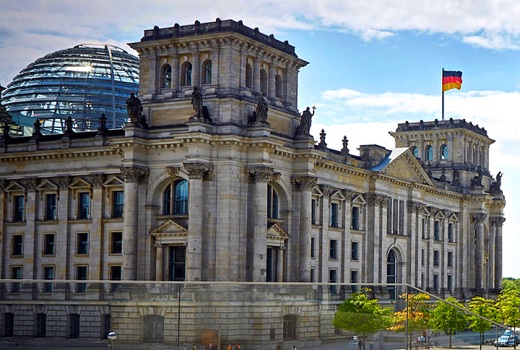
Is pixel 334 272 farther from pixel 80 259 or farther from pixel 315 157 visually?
pixel 80 259

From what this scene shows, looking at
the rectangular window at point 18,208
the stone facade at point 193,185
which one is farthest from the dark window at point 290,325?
the rectangular window at point 18,208

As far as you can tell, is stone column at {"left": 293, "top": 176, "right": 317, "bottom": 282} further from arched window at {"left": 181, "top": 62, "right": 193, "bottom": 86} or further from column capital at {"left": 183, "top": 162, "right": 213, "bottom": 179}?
arched window at {"left": 181, "top": 62, "right": 193, "bottom": 86}

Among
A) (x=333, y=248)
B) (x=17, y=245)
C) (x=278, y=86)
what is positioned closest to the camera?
(x=278, y=86)

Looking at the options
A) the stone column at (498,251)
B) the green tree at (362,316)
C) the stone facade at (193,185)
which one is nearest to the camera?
the green tree at (362,316)

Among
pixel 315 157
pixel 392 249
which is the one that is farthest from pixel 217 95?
pixel 392 249

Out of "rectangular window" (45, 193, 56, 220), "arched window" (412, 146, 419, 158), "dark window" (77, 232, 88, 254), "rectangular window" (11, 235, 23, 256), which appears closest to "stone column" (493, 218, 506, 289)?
"arched window" (412, 146, 419, 158)

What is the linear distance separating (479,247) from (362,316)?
86875mm

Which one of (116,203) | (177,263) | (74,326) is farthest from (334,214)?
(74,326)

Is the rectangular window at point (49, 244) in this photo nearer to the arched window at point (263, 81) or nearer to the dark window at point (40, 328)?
the arched window at point (263, 81)

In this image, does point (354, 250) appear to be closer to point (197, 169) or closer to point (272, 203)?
point (272, 203)

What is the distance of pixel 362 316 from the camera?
3506cm

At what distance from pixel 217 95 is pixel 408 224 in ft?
124

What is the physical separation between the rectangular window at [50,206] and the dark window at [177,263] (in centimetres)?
1250

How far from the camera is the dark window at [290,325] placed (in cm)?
3375
